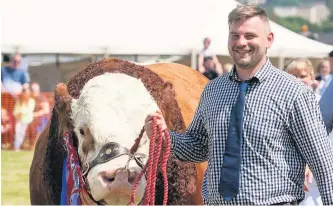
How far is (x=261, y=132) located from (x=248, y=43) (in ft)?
1.45

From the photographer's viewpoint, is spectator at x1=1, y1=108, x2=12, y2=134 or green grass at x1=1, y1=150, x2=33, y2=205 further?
spectator at x1=1, y1=108, x2=12, y2=134

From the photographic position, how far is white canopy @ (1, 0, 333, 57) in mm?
20297

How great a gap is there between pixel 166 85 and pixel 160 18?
15609 millimetres

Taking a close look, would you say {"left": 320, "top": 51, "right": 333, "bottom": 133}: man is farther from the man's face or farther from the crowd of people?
the crowd of people

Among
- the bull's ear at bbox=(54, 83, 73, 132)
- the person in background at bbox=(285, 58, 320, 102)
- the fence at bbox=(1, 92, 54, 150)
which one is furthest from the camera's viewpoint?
the fence at bbox=(1, 92, 54, 150)

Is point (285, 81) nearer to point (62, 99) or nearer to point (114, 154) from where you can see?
point (114, 154)

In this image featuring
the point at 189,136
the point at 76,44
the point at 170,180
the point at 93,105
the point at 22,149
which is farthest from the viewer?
the point at 76,44

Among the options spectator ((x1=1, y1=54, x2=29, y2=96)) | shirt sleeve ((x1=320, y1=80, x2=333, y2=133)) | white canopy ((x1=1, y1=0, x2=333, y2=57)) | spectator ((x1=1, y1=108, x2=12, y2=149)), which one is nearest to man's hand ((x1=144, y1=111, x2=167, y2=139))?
shirt sleeve ((x1=320, y1=80, x2=333, y2=133))

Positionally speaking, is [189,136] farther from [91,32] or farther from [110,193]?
[91,32]

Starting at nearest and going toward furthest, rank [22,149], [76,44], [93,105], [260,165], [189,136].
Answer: [260,165] → [189,136] → [93,105] → [22,149] → [76,44]

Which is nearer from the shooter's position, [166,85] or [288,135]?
[288,135]

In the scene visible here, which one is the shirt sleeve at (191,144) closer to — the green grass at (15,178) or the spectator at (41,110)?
the green grass at (15,178)

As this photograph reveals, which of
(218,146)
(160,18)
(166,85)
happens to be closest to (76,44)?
(160,18)

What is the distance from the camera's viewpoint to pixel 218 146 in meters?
4.42
